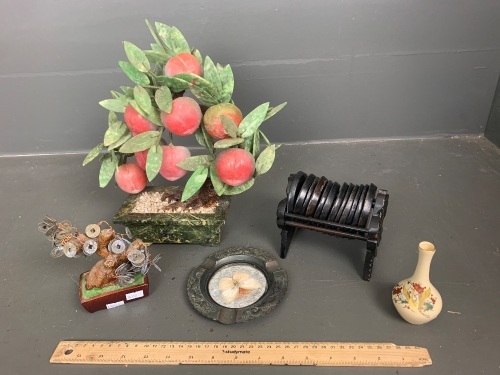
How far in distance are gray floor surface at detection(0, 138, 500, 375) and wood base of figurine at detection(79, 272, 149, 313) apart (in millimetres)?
19

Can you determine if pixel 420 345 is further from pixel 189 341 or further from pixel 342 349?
pixel 189 341

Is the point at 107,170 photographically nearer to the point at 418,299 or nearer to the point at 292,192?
the point at 292,192

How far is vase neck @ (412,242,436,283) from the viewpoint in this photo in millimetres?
877

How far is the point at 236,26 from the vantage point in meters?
1.45

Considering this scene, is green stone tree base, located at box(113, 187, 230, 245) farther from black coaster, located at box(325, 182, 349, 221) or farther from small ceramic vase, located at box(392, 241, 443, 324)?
small ceramic vase, located at box(392, 241, 443, 324)

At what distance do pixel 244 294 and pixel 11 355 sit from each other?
539 millimetres

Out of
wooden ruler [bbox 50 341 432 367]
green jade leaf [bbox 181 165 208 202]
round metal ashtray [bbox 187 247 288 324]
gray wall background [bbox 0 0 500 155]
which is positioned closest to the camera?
wooden ruler [bbox 50 341 432 367]

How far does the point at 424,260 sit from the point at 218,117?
57 cm

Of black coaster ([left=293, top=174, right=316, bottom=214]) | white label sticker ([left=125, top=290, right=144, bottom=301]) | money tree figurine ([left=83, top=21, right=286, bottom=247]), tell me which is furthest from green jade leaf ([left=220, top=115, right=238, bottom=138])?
white label sticker ([left=125, top=290, right=144, bottom=301])

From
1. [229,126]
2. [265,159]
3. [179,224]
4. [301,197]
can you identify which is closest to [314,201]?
[301,197]

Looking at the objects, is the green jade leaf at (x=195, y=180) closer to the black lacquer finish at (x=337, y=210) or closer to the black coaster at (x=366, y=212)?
the black lacquer finish at (x=337, y=210)

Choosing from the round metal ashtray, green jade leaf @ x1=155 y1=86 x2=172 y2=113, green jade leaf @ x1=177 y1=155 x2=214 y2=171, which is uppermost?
green jade leaf @ x1=155 y1=86 x2=172 y2=113

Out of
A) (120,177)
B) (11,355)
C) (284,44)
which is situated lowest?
(11,355)

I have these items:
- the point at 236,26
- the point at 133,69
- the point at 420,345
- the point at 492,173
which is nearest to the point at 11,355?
the point at 133,69
